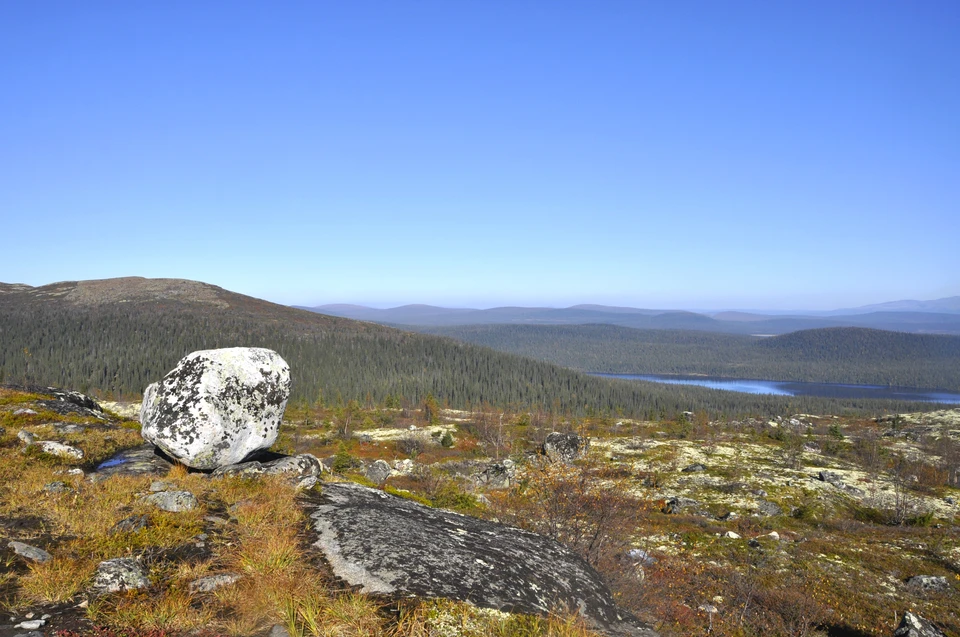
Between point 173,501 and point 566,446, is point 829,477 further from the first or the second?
point 173,501

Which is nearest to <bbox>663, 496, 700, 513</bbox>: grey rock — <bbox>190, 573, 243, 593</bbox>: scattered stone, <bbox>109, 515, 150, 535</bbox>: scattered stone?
<bbox>109, 515, 150, 535</bbox>: scattered stone

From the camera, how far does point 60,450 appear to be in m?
14.8

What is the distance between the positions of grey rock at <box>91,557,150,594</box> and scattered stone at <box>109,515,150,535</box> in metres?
1.56

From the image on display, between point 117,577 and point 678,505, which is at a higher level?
point 117,577

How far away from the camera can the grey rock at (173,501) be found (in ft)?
33.1

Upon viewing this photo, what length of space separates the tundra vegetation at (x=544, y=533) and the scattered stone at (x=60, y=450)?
422mm

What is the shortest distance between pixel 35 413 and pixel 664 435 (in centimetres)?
12715

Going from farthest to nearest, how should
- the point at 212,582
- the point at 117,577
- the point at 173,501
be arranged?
the point at 173,501, the point at 212,582, the point at 117,577

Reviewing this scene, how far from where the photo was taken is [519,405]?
18712 centimetres

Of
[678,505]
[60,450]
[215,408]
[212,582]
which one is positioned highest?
[215,408]

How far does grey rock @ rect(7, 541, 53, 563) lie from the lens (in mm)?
7449

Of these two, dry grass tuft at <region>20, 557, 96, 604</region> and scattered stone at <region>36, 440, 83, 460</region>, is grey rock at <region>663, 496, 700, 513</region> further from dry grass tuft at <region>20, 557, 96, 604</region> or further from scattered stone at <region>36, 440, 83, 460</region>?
dry grass tuft at <region>20, 557, 96, 604</region>

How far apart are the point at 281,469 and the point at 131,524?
514cm

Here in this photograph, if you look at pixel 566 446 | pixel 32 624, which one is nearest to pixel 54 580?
pixel 32 624
